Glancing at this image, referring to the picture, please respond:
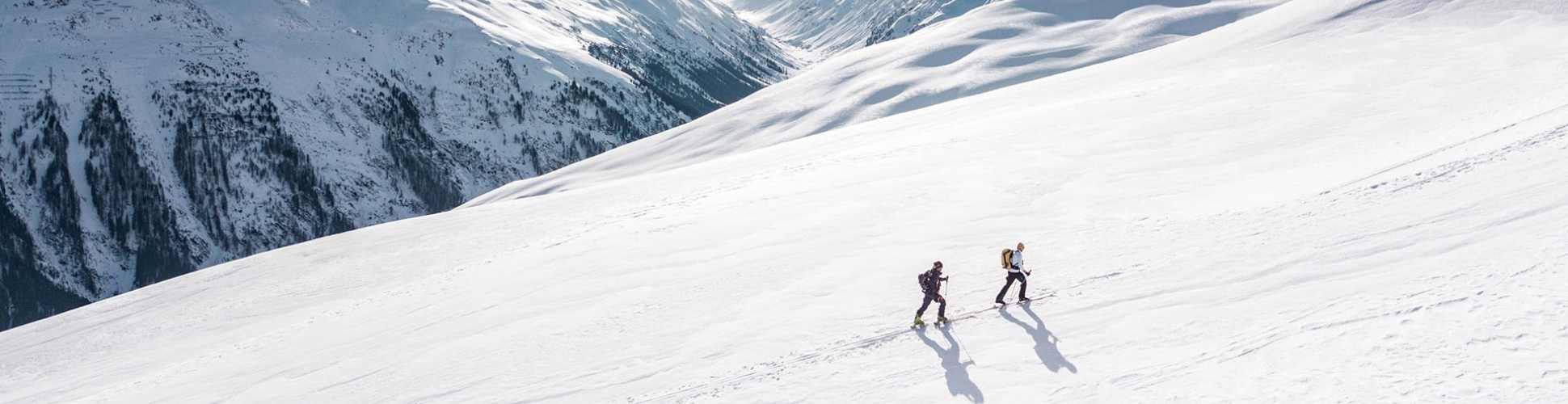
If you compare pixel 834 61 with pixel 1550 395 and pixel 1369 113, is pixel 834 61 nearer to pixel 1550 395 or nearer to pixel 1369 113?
pixel 1369 113

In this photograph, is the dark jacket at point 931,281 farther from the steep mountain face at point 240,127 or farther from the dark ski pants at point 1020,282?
the steep mountain face at point 240,127

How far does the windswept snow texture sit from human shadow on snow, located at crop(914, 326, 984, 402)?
164ft

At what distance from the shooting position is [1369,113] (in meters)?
29.3

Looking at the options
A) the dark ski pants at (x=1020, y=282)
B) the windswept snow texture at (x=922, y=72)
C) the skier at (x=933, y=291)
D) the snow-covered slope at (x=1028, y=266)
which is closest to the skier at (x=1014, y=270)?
the dark ski pants at (x=1020, y=282)

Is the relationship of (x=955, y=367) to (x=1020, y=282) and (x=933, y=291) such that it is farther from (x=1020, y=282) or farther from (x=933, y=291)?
(x=1020, y=282)

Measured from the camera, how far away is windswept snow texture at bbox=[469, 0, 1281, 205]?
72.7 m

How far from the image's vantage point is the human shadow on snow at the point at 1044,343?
14.2 m

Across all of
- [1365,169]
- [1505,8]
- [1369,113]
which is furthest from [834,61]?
[1365,169]

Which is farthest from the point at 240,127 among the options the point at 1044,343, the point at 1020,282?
the point at 1044,343

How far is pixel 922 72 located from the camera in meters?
87.4

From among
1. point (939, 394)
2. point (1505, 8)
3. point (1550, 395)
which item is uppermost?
point (1505, 8)

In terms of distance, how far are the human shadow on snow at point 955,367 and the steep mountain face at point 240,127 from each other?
11851 cm

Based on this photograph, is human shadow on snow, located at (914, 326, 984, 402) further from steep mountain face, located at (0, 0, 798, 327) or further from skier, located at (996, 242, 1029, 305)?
steep mountain face, located at (0, 0, 798, 327)

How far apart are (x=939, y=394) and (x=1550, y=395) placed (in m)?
7.07
